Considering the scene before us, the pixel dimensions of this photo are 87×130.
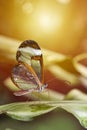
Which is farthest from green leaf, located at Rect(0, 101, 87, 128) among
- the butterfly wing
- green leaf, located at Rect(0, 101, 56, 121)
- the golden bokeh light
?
the golden bokeh light

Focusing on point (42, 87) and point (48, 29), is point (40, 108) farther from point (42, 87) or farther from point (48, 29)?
point (48, 29)

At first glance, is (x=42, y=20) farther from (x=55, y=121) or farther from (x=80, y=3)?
(x=55, y=121)

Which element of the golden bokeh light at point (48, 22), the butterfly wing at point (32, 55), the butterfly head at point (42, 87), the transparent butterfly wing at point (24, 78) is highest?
the golden bokeh light at point (48, 22)

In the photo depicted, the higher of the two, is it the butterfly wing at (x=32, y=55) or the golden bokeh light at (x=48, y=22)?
the golden bokeh light at (x=48, y=22)

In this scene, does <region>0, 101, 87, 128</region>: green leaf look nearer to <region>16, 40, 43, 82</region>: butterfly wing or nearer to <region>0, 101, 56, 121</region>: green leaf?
<region>0, 101, 56, 121</region>: green leaf

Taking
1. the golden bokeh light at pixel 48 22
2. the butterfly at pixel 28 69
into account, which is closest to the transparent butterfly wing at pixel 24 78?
the butterfly at pixel 28 69

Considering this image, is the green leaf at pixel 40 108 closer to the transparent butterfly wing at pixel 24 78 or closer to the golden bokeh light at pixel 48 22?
the transparent butterfly wing at pixel 24 78
